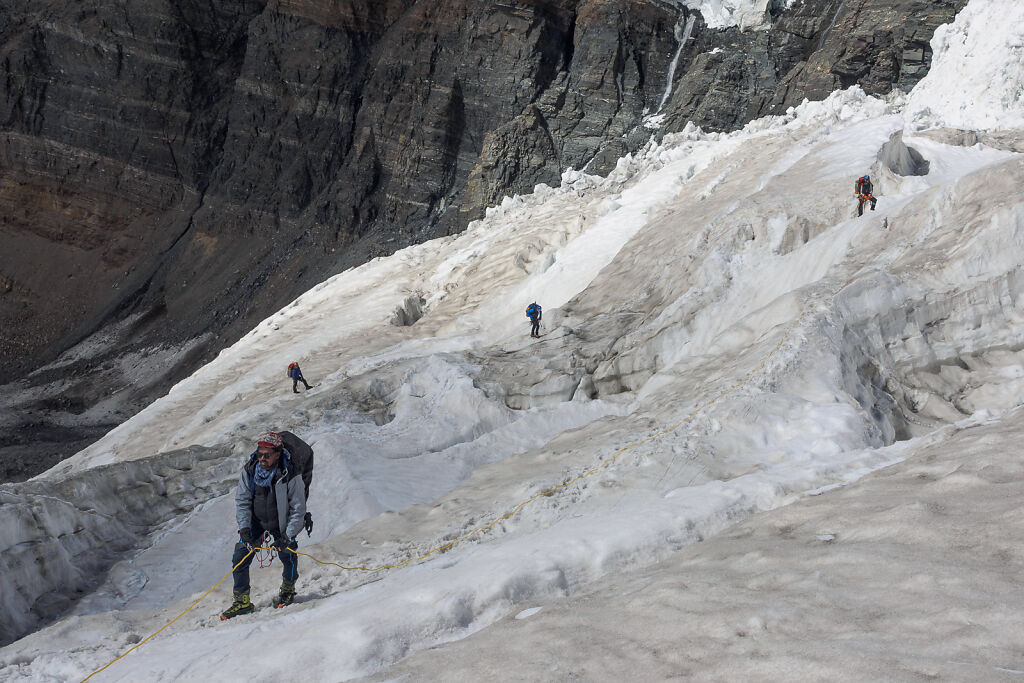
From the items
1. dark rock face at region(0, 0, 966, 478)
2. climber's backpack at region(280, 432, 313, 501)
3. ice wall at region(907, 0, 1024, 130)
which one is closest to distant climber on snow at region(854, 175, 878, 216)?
ice wall at region(907, 0, 1024, 130)

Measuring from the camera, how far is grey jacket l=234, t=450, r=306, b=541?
7055 millimetres

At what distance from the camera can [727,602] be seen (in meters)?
5.10

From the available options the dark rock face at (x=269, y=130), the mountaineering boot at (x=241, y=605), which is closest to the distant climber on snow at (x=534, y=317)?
the mountaineering boot at (x=241, y=605)

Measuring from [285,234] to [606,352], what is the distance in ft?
113

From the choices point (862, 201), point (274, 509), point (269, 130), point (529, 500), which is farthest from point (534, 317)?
point (269, 130)

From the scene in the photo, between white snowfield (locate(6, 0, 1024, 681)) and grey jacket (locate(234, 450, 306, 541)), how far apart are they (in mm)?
736

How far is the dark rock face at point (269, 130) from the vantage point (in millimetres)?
36281

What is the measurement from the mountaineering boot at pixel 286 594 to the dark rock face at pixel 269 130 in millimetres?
28036

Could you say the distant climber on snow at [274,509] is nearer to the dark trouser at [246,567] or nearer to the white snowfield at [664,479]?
the dark trouser at [246,567]

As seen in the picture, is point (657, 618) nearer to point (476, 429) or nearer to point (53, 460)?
point (476, 429)

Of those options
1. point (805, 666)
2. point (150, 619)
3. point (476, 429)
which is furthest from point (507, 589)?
point (476, 429)

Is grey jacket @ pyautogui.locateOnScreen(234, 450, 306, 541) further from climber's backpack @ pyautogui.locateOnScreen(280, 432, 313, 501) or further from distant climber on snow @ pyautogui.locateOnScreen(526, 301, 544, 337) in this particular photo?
distant climber on snow @ pyautogui.locateOnScreen(526, 301, 544, 337)

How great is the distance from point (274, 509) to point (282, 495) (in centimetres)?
17

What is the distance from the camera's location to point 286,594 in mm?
7094
